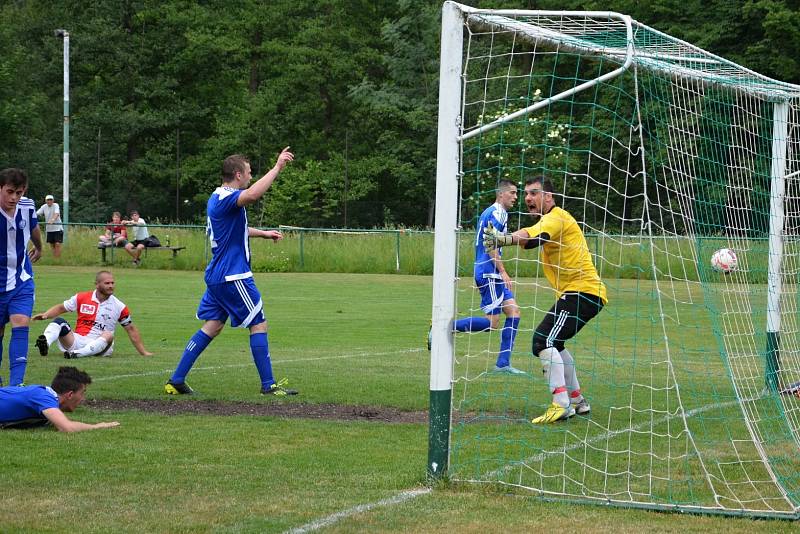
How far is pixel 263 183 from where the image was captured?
894 centimetres

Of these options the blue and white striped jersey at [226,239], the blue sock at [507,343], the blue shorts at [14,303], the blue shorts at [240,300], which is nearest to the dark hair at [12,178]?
the blue shorts at [14,303]

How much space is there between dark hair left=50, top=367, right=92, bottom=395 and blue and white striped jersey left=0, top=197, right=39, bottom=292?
1493 mm

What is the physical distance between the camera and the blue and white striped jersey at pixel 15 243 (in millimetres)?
9273

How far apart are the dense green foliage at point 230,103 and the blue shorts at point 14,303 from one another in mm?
43066

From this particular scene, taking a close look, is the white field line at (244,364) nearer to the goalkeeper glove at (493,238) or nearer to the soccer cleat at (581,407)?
the soccer cleat at (581,407)

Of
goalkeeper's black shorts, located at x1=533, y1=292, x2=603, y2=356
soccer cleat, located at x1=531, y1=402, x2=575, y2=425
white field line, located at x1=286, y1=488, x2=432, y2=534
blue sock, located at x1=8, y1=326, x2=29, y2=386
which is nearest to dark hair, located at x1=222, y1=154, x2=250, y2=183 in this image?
blue sock, located at x1=8, y1=326, x2=29, y2=386

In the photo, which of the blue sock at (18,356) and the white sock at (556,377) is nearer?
the white sock at (556,377)

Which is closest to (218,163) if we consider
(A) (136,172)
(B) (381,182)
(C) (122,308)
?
(A) (136,172)

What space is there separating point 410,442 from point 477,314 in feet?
29.8

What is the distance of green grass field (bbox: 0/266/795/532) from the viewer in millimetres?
5492

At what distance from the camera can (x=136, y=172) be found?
58219 millimetres

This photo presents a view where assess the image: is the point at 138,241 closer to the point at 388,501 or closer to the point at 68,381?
the point at 68,381

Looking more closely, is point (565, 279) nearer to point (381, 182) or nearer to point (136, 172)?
point (381, 182)

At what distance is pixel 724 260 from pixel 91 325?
7457mm
